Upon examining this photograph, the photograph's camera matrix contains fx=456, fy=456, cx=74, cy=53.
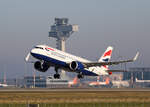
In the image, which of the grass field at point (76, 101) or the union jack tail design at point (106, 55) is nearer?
the grass field at point (76, 101)

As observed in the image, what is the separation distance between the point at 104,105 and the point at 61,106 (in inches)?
252

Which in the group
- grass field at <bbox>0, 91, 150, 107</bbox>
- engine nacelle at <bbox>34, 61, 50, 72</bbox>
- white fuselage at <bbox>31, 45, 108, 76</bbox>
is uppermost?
white fuselage at <bbox>31, 45, 108, 76</bbox>

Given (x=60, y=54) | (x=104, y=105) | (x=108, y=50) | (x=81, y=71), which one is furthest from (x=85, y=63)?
(x=104, y=105)

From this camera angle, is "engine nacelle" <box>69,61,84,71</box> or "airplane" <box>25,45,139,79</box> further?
"engine nacelle" <box>69,61,84,71</box>

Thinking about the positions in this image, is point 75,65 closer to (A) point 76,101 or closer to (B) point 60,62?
(B) point 60,62

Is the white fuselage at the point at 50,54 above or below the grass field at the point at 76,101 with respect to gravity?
above

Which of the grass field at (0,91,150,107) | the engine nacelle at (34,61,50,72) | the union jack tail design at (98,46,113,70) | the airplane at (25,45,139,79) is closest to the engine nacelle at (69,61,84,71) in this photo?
the airplane at (25,45,139,79)

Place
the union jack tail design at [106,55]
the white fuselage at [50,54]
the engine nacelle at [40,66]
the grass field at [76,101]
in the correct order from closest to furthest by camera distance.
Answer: the grass field at [76,101] → the white fuselage at [50,54] → the engine nacelle at [40,66] → the union jack tail design at [106,55]

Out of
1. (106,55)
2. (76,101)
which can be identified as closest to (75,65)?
(106,55)

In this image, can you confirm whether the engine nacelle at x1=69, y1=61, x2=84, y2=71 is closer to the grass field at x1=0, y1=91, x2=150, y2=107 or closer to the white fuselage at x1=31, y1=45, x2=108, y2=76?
the white fuselage at x1=31, y1=45, x2=108, y2=76

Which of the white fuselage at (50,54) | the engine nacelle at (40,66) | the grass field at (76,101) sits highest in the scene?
the white fuselage at (50,54)

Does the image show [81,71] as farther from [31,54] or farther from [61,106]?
[61,106]

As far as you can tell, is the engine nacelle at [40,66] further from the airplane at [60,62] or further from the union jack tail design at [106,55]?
the union jack tail design at [106,55]

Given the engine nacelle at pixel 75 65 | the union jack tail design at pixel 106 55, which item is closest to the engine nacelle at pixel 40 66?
the engine nacelle at pixel 75 65
